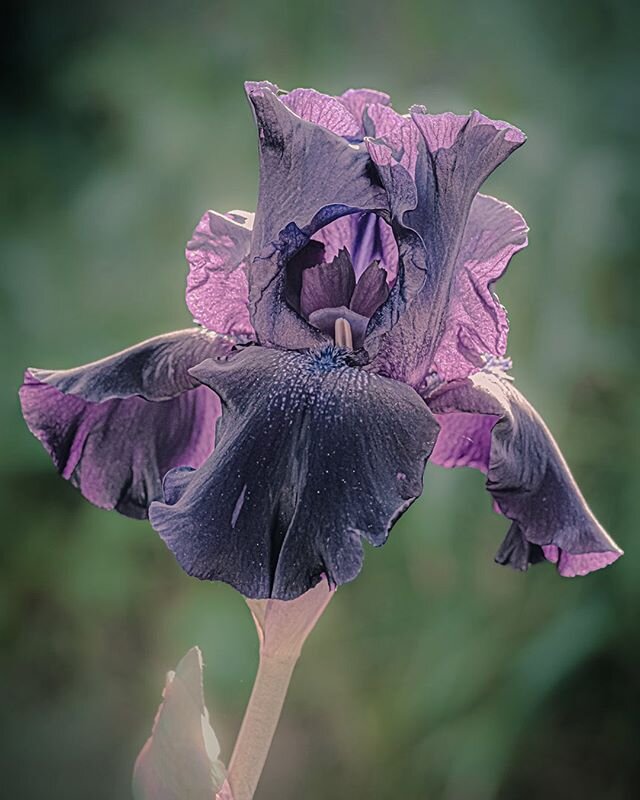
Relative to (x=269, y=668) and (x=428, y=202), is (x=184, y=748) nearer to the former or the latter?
(x=269, y=668)

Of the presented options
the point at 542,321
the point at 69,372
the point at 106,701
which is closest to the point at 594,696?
the point at 542,321

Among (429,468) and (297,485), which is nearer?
(297,485)

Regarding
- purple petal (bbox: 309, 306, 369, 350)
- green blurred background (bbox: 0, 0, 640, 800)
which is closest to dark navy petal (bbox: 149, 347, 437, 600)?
purple petal (bbox: 309, 306, 369, 350)

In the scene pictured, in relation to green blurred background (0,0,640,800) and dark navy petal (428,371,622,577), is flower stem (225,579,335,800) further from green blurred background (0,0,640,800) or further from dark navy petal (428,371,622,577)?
green blurred background (0,0,640,800)

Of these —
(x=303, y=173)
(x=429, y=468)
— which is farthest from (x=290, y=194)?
(x=429, y=468)

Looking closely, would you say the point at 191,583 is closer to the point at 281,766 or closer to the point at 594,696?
the point at 281,766
